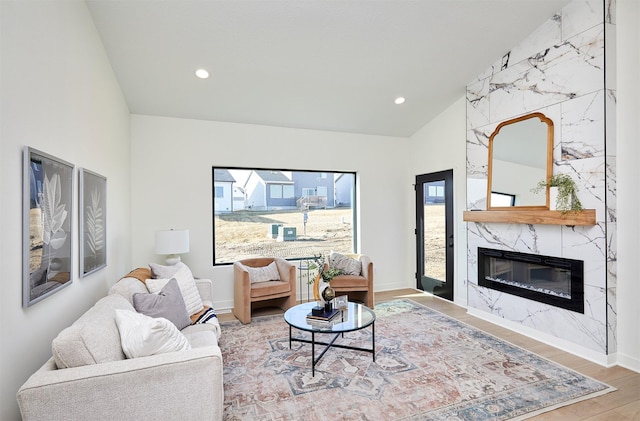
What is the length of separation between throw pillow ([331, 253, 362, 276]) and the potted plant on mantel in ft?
8.40

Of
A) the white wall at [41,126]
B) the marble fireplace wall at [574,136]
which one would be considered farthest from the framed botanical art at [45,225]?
the marble fireplace wall at [574,136]

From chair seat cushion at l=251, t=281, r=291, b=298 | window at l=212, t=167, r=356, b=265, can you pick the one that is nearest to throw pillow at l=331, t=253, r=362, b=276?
window at l=212, t=167, r=356, b=265

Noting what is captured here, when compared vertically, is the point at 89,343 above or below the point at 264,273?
above

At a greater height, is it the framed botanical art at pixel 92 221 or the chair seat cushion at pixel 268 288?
the framed botanical art at pixel 92 221

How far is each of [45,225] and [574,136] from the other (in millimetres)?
4458

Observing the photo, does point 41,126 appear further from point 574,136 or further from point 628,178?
point 628,178

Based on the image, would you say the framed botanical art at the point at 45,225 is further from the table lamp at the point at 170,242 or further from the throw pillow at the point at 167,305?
the table lamp at the point at 170,242

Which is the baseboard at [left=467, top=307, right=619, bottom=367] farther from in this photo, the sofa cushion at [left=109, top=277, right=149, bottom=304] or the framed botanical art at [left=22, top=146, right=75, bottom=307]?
the framed botanical art at [left=22, top=146, right=75, bottom=307]

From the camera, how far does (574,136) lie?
10.9 ft

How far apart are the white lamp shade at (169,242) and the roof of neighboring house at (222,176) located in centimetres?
125

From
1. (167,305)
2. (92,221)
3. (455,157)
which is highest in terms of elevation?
(455,157)

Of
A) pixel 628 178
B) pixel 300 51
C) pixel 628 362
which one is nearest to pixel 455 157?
pixel 628 178

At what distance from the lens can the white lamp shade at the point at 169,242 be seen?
4027 millimetres

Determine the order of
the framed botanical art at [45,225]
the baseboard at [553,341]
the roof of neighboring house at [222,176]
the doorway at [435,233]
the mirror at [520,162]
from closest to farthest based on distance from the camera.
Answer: the framed botanical art at [45,225]
the baseboard at [553,341]
the mirror at [520,162]
the roof of neighboring house at [222,176]
the doorway at [435,233]
